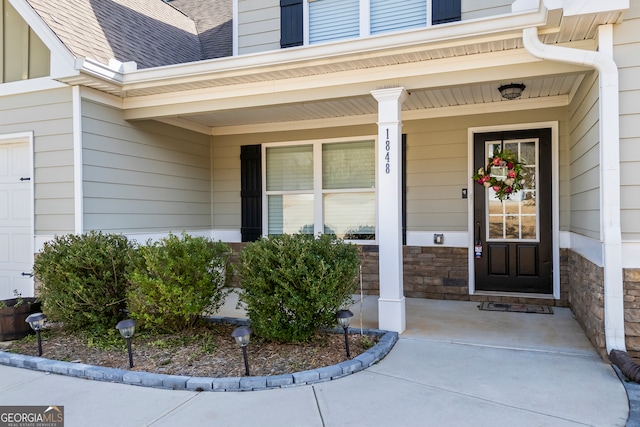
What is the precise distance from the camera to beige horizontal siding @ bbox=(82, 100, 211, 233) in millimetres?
5223

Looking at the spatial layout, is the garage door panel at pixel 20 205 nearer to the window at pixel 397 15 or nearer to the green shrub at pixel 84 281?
the green shrub at pixel 84 281

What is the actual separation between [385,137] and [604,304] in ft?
7.81

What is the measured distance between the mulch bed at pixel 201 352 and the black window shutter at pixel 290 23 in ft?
12.0

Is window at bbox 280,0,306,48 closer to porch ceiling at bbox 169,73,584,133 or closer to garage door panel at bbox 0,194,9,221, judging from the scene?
porch ceiling at bbox 169,73,584,133

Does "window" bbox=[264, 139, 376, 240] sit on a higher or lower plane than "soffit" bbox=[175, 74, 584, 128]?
lower

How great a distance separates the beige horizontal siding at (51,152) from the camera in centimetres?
513

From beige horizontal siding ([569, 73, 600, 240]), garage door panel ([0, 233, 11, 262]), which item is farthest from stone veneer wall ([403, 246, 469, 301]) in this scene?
garage door panel ([0, 233, 11, 262])

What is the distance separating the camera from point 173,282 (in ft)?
13.2

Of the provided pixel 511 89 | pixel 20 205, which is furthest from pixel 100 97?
pixel 511 89

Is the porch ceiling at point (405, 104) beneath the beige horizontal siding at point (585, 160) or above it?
above

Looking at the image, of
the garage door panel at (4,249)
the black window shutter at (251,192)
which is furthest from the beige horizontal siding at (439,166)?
the garage door panel at (4,249)

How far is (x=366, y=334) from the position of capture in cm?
430

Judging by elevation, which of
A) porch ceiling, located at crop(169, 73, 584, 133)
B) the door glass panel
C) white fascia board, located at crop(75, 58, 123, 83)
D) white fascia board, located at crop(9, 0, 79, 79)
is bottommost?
the door glass panel

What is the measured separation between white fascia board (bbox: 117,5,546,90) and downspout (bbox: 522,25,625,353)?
0.64 meters
